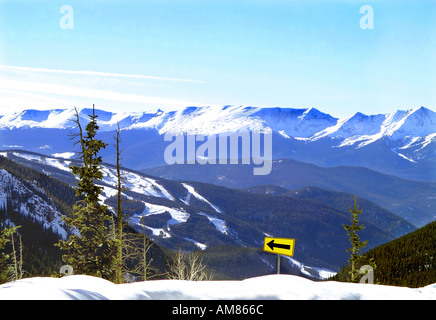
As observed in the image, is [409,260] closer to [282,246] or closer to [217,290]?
[282,246]

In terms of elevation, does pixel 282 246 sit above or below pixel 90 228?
above

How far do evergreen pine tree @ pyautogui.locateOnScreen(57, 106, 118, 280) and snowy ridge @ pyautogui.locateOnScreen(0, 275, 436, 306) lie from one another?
25.5 meters

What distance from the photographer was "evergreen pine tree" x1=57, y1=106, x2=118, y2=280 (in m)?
34.3

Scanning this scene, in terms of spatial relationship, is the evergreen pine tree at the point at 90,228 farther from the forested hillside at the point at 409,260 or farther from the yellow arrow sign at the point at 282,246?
the forested hillside at the point at 409,260

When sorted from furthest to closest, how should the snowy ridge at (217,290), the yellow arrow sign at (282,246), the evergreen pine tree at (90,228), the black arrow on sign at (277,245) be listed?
the evergreen pine tree at (90,228)
the black arrow on sign at (277,245)
the yellow arrow sign at (282,246)
the snowy ridge at (217,290)

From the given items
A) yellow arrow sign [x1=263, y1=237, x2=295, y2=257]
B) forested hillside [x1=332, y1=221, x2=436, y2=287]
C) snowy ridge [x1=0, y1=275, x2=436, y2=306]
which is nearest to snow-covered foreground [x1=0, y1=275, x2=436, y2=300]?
snowy ridge [x1=0, y1=275, x2=436, y2=306]

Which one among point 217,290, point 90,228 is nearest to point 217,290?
point 217,290

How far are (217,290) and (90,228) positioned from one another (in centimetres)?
2830

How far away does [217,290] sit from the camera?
8.72 metres

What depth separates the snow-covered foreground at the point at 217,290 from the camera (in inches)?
326

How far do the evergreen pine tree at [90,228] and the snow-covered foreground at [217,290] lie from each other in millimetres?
25474

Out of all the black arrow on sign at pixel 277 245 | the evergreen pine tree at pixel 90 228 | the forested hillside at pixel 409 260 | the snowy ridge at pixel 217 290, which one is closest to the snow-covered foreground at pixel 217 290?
the snowy ridge at pixel 217 290

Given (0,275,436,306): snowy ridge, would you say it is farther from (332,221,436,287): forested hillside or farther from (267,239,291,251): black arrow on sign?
(332,221,436,287): forested hillside
